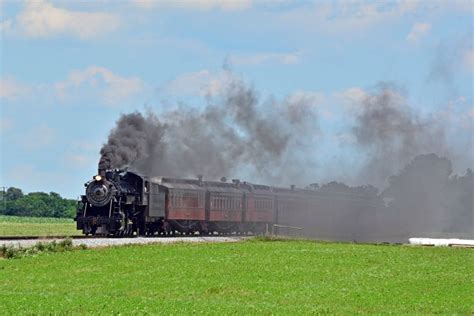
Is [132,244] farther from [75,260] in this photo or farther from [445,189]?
[445,189]

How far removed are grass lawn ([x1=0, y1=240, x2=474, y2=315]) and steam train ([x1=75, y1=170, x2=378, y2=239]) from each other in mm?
10231

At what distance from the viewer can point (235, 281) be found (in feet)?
124

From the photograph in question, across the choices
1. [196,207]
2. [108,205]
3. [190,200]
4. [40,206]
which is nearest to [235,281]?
[108,205]

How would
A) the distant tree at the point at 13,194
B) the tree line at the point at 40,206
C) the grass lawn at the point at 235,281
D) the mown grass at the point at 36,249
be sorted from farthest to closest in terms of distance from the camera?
the distant tree at the point at 13,194, the tree line at the point at 40,206, the mown grass at the point at 36,249, the grass lawn at the point at 235,281

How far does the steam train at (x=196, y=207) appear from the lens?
64.1m

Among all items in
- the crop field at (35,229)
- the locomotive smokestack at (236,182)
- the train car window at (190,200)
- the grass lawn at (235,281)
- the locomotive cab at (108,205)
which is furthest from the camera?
the locomotive smokestack at (236,182)

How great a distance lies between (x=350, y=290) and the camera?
35250 mm

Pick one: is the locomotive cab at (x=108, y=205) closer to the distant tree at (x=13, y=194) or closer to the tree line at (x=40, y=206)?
→ the tree line at (x=40, y=206)

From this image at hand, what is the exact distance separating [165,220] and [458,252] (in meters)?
22.3

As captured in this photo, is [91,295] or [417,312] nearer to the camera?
[417,312]

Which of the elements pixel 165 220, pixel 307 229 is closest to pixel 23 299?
pixel 165 220

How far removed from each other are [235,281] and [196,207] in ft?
121

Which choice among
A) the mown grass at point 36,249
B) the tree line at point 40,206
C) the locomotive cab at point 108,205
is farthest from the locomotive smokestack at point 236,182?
the tree line at point 40,206

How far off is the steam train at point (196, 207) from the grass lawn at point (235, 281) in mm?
10231
